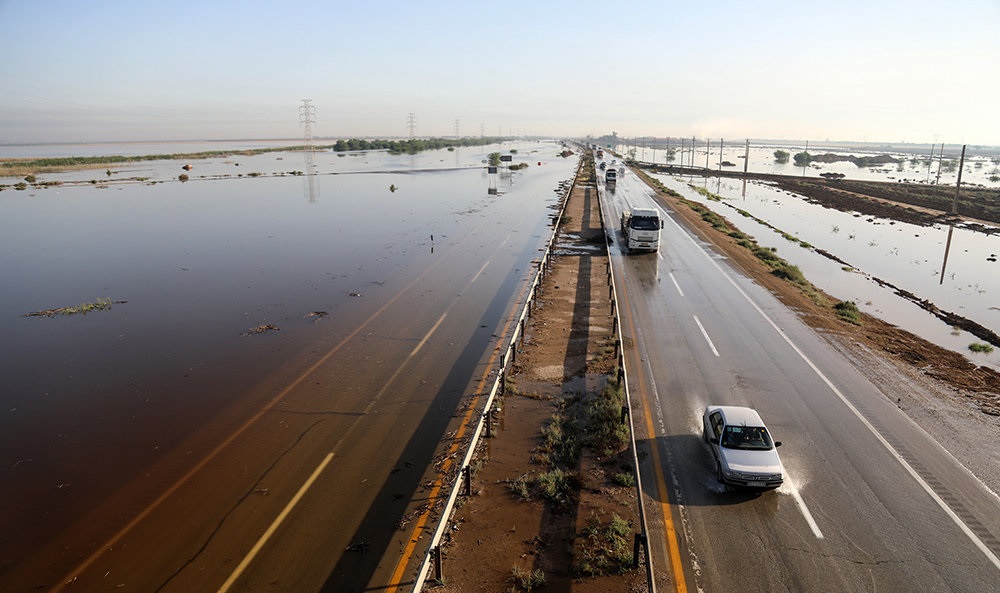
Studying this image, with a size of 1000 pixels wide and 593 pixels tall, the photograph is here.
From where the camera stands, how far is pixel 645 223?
35.9m

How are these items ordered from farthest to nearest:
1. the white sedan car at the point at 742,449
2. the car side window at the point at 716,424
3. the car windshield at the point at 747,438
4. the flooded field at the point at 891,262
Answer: the flooded field at the point at 891,262
the car side window at the point at 716,424
the car windshield at the point at 747,438
the white sedan car at the point at 742,449

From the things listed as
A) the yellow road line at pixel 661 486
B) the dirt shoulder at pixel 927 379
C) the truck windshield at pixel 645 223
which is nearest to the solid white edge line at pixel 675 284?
the dirt shoulder at pixel 927 379

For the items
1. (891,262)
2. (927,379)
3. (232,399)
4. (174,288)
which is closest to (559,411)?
(232,399)

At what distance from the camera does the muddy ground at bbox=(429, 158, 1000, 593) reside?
30.9ft

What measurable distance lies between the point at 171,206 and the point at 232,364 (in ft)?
173

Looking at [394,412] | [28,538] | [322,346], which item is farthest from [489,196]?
[28,538]

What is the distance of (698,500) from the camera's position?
11.2m

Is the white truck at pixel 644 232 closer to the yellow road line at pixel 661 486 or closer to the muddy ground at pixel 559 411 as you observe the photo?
the muddy ground at pixel 559 411

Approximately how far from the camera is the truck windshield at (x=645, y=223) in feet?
117

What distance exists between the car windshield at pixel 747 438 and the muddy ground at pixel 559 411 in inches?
93.1

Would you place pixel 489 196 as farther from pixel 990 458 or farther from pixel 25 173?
pixel 25 173

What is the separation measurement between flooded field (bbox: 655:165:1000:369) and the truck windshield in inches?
396

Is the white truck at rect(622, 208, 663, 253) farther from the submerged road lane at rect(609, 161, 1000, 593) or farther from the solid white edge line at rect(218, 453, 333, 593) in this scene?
the solid white edge line at rect(218, 453, 333, 593)

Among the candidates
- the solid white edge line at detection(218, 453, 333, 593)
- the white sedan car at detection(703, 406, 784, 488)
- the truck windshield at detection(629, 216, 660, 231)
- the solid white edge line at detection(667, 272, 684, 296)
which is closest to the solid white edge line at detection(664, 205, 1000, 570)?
the white sedan car at detection(703, 406, 784, 488)
